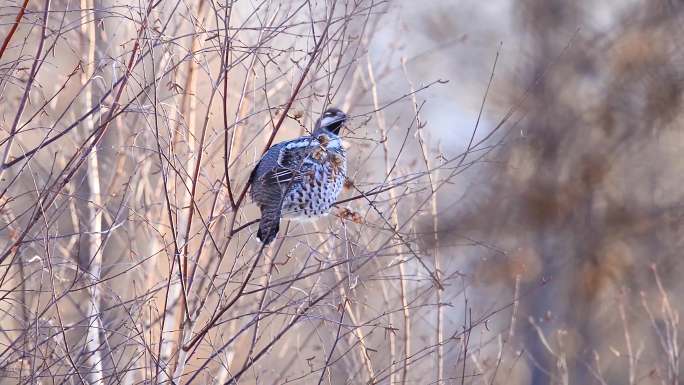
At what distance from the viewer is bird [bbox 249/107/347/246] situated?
589cm

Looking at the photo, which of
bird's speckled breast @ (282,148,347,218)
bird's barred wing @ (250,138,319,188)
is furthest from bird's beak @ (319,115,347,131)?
bird's barred wing @ (250,138,319,188)

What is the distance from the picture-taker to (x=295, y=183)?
→ 6.20 meters

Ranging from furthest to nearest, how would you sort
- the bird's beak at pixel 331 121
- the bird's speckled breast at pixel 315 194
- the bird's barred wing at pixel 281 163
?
the bird's beak at pixel 331 121 < the bird's speckled breast at pixel 315 194 < the bird's barred wing at pixel 281 163

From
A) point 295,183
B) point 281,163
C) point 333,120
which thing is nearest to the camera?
point 281,163

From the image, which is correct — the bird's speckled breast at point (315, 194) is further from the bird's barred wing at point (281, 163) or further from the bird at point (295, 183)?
the bird's barred wing at point (281, 163)

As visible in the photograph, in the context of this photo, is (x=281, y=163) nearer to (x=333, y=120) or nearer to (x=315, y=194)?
(x=315, y=194)

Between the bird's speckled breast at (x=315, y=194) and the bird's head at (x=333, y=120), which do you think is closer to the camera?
the bird's speckled breast at (x=315, y=194)

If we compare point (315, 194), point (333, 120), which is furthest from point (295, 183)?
point (333, 120)

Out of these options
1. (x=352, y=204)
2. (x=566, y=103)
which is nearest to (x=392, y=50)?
(x=352, y=204)

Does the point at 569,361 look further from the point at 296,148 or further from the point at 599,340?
the point at 296,148

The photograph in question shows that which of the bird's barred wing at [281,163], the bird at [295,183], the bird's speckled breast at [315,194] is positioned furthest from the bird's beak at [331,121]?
the bird's barred wing at [281,163]

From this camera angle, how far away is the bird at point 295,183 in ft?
19.3

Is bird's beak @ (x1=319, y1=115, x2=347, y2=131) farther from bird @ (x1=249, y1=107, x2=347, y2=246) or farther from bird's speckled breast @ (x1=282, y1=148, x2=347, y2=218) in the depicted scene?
bird's speckled breast @ (x1=282, y1=148, x2=347, y2=218)

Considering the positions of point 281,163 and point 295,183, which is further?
point 295,183
